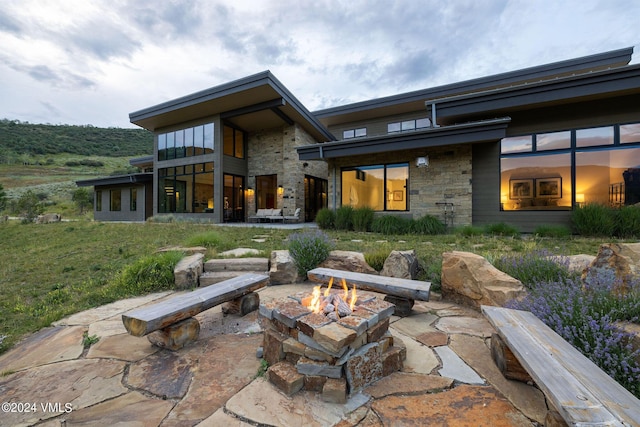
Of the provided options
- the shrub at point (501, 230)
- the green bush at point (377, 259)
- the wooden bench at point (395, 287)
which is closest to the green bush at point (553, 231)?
the shrub at point (501, 230)

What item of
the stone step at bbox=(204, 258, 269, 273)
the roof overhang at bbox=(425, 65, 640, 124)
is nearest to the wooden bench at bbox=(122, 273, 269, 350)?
the stone step at bbox=(204, 258, 269, 273)

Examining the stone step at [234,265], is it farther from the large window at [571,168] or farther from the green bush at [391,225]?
the large window at [571,168]

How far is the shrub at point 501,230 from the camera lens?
309 inches

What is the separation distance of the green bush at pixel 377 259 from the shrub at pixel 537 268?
145 centimetres

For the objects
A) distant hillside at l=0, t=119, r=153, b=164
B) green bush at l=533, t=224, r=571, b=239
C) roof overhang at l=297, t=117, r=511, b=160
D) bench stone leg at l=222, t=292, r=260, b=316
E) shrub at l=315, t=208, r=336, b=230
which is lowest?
bench stone leg at l=222, t=292, r=260, b=316

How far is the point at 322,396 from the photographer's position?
155 cm

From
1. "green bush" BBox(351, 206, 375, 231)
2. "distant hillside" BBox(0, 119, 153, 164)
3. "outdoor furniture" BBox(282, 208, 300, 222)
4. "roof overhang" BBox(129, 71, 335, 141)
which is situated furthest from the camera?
"distant hillside" BBox(0, 119, 153, 164)

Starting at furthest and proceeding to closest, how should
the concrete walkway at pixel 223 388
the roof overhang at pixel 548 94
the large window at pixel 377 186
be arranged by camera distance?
the large window at pixel 377 186 → the roof overhang at pixel 548 94 → the concrete walkway at pixel 223 388

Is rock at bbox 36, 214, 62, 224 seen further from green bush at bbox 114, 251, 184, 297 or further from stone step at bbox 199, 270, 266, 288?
stone step at bbox 199, 270, 266, 288

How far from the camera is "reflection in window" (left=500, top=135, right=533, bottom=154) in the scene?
28.3ft

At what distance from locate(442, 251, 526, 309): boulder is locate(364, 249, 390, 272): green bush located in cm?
84

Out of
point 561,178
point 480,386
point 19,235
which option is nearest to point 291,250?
point 480,386

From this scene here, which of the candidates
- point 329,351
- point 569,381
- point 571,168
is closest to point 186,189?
point 329,351

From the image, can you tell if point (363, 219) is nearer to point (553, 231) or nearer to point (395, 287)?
point (553, 231)
